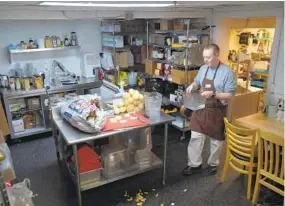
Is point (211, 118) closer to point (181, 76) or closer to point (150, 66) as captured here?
point (181, 76)

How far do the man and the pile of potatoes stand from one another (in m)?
0.68

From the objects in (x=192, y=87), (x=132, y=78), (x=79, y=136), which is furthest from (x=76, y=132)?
(x=132, y=78)

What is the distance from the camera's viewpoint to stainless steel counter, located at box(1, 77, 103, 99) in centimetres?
364

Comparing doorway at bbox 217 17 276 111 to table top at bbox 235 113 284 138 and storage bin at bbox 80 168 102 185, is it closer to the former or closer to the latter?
table top at bbox 235 113 284 138

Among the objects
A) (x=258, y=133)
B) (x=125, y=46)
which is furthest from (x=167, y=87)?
(x=258, y=133)

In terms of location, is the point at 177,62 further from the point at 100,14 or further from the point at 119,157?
the point at 119,157

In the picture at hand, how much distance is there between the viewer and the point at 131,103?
267 cm

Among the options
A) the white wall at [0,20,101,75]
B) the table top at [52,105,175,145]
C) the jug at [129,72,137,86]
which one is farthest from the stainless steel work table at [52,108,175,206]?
the jug at [129,72,137,86]

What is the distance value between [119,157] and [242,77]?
3.71 metres

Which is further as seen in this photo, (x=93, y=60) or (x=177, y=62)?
(x=93, y=60)

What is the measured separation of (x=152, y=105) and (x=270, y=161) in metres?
1.22

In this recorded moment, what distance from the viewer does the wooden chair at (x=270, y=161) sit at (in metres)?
2.18

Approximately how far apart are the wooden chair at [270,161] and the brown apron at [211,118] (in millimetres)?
560

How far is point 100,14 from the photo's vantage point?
3627 millimetres
